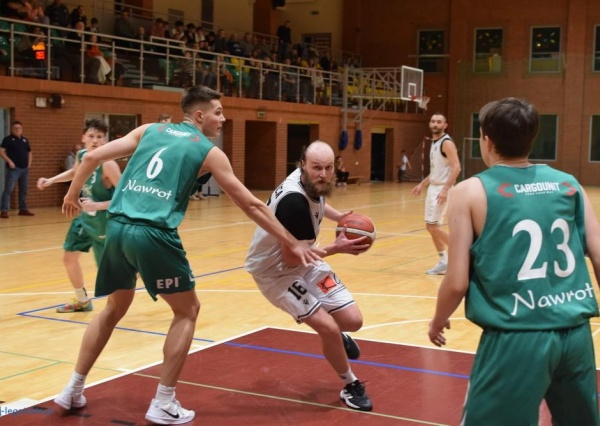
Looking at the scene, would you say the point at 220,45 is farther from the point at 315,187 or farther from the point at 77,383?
the point at 77,383

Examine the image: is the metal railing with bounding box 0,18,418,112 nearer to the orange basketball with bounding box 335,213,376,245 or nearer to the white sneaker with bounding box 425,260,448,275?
the white sneaker with bounding box 425,260,448,275

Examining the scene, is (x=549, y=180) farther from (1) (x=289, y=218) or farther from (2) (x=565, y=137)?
(2) (x=565, y=137)

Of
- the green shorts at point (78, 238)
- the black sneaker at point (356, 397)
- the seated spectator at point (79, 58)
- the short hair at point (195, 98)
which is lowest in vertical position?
the black sneaker at point (356, 397)

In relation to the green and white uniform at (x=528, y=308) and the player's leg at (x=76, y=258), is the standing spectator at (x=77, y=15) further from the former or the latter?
the green and white uniform at (x=528, y=308)

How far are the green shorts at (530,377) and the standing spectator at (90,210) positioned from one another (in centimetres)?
413

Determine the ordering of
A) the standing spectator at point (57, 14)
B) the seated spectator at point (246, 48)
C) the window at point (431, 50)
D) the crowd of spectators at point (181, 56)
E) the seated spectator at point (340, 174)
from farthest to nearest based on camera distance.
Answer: the window at point (431, 50), the seated spectator at point (340, 174), the seated spectator at point (246, 48), the standing spectator at point (57, 14), the crowd of spectators at point (181, 56)

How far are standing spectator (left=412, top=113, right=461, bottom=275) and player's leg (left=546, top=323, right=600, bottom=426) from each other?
717cm

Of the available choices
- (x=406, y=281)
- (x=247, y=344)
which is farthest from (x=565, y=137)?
(x=247, y=344)

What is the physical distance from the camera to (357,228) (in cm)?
493

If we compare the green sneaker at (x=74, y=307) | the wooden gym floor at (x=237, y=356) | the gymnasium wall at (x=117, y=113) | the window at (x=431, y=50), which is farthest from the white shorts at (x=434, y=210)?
the window at (x=431, y=50)

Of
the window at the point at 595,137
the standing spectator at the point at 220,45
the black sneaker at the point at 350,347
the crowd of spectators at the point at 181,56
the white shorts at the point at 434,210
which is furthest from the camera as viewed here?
the window at the point at 595,137

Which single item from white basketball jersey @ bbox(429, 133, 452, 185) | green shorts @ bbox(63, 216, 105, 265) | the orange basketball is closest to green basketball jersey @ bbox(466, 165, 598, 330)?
the orange basketball

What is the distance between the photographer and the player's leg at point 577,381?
9.62 ft

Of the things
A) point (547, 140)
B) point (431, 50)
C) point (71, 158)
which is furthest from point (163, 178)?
point (431, 50)
